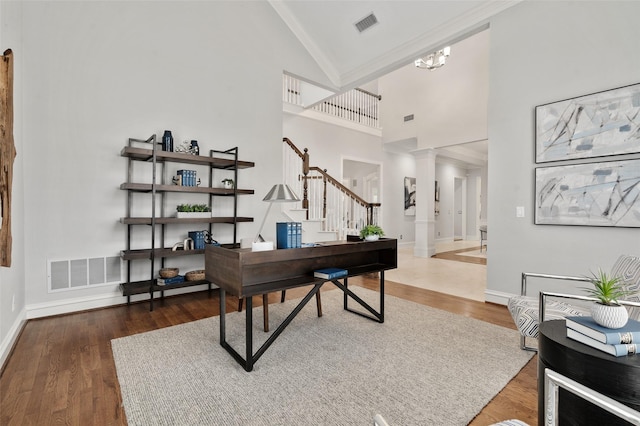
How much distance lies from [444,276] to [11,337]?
5.42 m

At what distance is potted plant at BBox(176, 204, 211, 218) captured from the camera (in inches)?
149

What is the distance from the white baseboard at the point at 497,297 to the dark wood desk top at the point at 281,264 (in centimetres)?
151

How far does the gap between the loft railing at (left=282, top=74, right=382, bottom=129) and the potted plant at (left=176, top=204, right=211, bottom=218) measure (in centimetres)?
384

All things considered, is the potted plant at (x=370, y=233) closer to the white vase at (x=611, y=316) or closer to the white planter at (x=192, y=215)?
the white vase at (x=611, y=316)

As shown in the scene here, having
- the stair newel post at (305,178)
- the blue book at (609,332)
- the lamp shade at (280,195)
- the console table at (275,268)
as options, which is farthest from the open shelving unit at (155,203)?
the blue book at (609,332)

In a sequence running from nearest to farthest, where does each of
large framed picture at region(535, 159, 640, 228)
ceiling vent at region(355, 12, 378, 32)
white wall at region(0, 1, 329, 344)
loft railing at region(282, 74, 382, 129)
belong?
large framed picture at region(535, 159, 640, 228) → white wall at region(0, 1, 329, 344) → ceiling vent at region(355, 12, 378, 32) → loft railing at region(282, 74, 382, 129)

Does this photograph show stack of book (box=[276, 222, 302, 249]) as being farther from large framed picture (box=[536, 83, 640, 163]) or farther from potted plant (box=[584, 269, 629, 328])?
large framed picture (box=[536, 83, 640, 163])

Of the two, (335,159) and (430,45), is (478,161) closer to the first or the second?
(335,159)

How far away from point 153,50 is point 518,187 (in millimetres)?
4668

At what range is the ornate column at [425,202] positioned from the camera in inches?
307

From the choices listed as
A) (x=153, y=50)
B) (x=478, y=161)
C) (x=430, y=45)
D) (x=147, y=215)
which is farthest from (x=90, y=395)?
(x=478, y=161)

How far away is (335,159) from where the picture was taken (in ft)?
26.0

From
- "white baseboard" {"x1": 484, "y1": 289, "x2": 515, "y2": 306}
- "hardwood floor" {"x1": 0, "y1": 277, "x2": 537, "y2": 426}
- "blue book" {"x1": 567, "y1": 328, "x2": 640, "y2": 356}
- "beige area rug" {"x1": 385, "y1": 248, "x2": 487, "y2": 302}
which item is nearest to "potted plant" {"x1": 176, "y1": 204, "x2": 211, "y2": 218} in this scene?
"hardwood floor" {"x1": 0, "y1": 277, "x2": 537, "y2": 426}

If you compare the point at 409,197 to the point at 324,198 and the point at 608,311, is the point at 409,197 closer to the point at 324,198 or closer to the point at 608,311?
the point at 324,198
